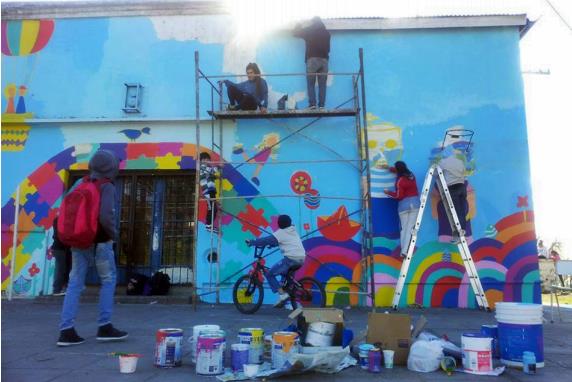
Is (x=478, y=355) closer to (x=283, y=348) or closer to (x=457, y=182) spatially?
(x=283, y=348)

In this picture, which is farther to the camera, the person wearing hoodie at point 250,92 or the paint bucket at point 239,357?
the person wearing hoodie at point 250,92

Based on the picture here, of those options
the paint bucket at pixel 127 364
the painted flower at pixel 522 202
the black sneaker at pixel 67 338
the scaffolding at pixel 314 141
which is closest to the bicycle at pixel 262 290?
the scaffolding at pixel 314 141

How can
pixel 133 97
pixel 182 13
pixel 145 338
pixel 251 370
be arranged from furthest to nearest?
pixel 182 13
pixel 133 97
pixel 145 338
pixel 251 370

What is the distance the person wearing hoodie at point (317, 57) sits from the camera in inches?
319

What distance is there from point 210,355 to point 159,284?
4993 millimetres

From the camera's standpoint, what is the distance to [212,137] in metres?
8.24

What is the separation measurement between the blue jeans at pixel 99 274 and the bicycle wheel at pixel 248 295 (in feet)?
8.46

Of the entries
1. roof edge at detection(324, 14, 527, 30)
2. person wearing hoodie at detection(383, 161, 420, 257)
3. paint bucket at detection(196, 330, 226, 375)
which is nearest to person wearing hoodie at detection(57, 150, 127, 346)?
paint bucket at detection(196, 330, 226, 375)

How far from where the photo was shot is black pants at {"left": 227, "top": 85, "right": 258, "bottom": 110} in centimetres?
793

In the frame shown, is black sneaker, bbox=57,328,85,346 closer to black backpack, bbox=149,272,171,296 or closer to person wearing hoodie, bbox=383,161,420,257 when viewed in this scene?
black backpack, bbox=149,272,171,296

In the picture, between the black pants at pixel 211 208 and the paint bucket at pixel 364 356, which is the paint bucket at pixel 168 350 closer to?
the paint bucket at pixel 364 356

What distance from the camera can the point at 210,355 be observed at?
325 cm

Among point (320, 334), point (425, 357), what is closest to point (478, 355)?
point (425, 357)

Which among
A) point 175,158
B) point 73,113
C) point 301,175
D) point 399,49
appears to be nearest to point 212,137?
point 175,158
